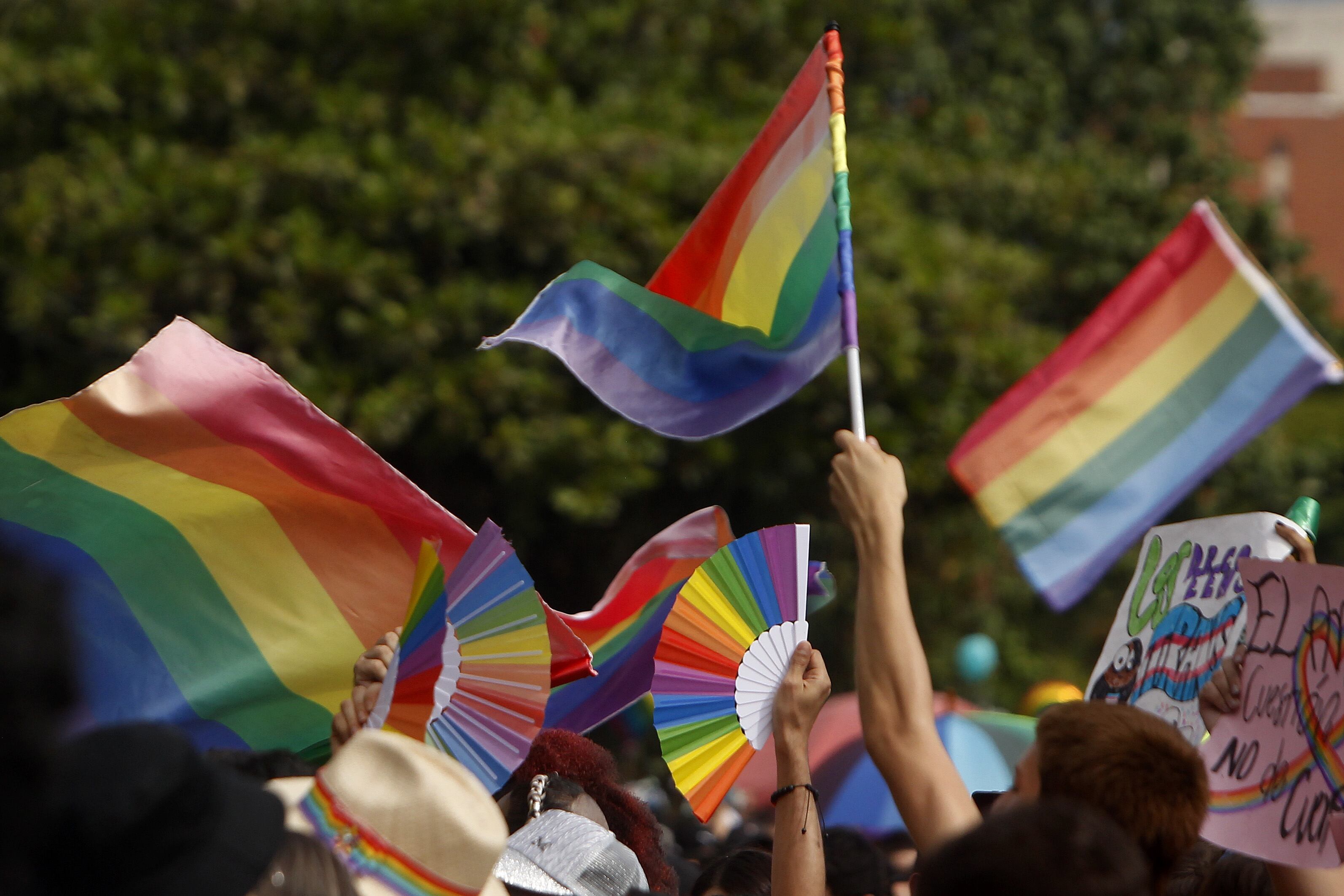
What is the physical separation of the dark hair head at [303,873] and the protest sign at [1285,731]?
56.4 inches

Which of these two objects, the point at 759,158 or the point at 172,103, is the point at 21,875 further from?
the point at 172,103

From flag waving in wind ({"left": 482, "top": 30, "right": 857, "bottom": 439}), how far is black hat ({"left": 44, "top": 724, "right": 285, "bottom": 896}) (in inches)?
80.6

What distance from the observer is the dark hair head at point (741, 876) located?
3.10 m

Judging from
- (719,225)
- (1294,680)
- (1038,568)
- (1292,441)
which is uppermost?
(719,225)

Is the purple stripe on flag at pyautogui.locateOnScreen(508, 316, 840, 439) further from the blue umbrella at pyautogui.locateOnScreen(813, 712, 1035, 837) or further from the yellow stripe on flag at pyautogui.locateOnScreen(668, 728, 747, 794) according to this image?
the blue umbrella at pyautogui.locateOnScreen(813, 712, 1035, 837)

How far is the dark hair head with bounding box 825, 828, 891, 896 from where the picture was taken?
11.5 feet

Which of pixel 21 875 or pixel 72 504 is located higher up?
pixel 21 875

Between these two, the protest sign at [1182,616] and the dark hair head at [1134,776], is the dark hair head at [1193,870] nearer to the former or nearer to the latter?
the protest sign at [1182,616]

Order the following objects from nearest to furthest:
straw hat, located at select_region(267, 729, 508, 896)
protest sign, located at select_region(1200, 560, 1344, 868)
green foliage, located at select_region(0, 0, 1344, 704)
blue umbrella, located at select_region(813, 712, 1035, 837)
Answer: straw hat, located at select_region(267, 729, 508, 896) → protest sign, located at select_region(1200, 560, 1344, 868) → blue umbrella, located at select_region(813, 712, 1035, 837) → green foliage, located at select_region(0, 0, 1344, 704)

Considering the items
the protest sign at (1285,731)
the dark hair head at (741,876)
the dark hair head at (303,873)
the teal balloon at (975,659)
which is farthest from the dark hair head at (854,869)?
the teal balloon at (975,659)

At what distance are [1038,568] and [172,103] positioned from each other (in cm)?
644

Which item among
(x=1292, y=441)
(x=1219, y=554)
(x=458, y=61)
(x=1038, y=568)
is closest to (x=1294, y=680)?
(x=1219, y=554)

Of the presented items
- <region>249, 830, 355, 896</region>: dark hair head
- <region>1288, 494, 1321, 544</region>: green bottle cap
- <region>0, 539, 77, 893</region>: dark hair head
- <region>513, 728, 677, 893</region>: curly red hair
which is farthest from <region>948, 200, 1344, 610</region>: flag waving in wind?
<region>0, 539, 77, 893</region>: dark hair head

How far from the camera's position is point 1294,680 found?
2.38 metres
